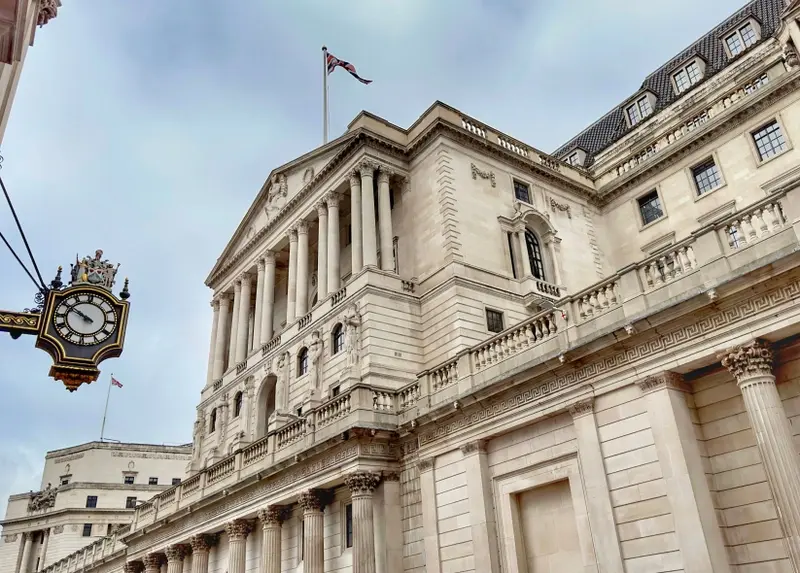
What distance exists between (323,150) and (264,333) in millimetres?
11145

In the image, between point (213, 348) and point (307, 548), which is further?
point (213, 348)

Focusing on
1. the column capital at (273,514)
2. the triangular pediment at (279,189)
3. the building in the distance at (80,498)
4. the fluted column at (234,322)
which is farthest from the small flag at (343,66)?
the building in the distance at (80,498)

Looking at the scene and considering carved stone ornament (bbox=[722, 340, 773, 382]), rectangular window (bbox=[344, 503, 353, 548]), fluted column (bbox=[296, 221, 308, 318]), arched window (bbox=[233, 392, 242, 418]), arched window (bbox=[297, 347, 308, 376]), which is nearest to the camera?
carved stone ornament (bbox=[722, 340, 773, 382])

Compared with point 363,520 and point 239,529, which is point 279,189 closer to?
point 239,529

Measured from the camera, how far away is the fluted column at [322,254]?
3552 centimetres

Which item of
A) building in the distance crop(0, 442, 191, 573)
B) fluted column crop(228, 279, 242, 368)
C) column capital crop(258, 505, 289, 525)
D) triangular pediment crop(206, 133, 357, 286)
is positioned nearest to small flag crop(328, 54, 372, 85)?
triangular pediment crop(206, 133, 357, 286)

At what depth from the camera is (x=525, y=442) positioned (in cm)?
1983

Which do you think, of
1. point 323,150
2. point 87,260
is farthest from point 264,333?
point 87,260

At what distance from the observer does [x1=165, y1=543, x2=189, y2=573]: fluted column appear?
1390 inches

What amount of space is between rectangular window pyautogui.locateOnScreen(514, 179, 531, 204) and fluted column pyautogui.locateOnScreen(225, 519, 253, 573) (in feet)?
68.3

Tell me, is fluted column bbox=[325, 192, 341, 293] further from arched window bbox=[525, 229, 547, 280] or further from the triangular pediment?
arched window bbox=[525, 229, 547, 280]

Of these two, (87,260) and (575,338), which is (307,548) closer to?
(575,338)

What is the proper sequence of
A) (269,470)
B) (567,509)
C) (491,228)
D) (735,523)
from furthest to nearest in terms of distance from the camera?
(491,228), (269,470), (567,509), (735,523)

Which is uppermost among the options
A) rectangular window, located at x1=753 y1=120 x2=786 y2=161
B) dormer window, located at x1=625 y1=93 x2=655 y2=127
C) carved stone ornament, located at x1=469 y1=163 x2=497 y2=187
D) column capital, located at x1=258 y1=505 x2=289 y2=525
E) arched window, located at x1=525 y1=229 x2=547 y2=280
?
dormer window, located at x1=625 y1=93 x2=655 y2=127
